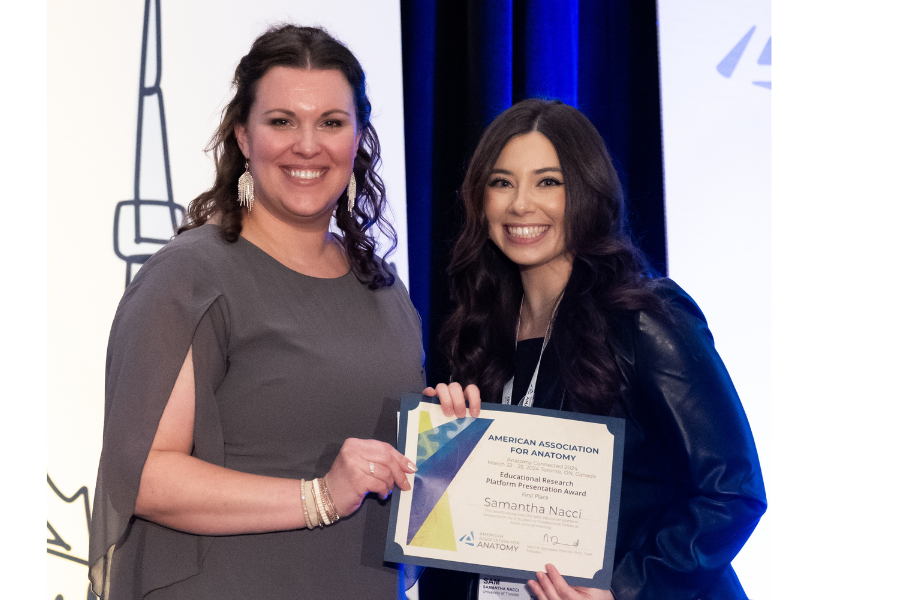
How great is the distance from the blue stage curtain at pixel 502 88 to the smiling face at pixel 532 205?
0.59 m

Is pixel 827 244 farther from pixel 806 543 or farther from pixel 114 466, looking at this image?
pixel 114 466

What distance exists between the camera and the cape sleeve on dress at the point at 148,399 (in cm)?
131

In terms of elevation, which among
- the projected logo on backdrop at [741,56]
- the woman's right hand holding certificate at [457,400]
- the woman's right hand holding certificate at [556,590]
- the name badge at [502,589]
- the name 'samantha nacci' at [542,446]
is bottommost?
the name badge at [502,589]

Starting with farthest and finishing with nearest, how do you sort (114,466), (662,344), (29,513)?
(29,513)
(662,344)
(114,466)

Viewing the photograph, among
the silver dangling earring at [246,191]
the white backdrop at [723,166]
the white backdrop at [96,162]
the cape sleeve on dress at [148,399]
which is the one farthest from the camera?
the white backdrop at [723,166]

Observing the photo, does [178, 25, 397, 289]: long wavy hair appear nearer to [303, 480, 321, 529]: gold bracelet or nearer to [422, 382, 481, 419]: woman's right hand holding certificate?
[422, 382, 481, 419]: woman's right hand holding certificate

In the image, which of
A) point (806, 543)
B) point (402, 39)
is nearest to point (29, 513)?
point (402, 39)

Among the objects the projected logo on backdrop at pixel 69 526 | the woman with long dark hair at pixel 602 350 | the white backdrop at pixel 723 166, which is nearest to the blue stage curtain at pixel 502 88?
the white backdrop at pixel 723 166

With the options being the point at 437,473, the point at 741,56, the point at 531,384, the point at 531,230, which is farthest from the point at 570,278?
the point at 741,56

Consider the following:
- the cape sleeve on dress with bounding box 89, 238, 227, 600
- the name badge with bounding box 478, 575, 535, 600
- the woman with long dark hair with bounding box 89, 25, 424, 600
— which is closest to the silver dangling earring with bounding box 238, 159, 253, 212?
the woman with long dark hair with bounding box 89, 25, 424, 600

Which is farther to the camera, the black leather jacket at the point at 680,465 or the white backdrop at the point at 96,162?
the white backdrop at the point at 96,162

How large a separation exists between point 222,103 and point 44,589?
1675mm

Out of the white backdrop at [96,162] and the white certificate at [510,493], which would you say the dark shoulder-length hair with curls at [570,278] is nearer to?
the white certificate at [510,493]

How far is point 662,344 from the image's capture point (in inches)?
57.9
